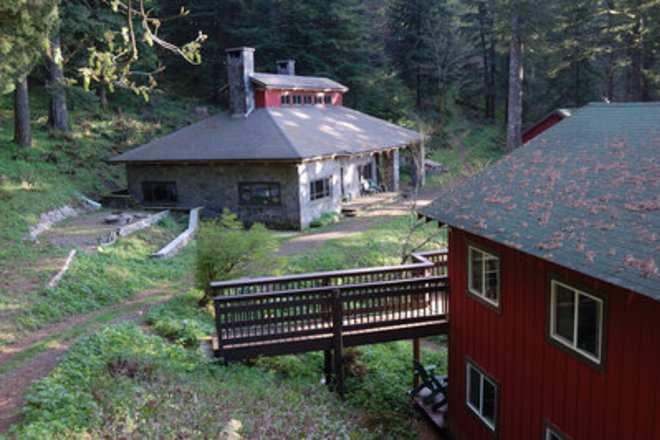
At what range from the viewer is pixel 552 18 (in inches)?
1161

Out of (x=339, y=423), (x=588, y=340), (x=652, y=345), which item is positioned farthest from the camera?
(x=339, y=423)

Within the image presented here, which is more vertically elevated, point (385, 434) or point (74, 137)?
point (74, 137)

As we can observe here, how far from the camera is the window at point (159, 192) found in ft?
82.6

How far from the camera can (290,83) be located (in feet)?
96.8

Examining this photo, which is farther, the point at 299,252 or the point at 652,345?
the point at 299,252

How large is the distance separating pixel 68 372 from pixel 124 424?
6.09ft

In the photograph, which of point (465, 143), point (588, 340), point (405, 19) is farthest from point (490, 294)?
point (405, 19)

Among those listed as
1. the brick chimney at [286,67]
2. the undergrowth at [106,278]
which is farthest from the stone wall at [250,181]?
the brick chimney at [286,67]

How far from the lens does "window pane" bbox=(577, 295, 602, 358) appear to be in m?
6.64

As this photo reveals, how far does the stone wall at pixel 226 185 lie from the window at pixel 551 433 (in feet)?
52.6

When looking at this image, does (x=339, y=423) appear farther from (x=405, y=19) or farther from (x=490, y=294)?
(x=405, y=19)

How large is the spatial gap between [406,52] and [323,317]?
137 ft

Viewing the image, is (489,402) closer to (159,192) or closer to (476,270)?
(476,270)

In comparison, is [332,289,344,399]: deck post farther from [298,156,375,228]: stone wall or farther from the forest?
the forest
